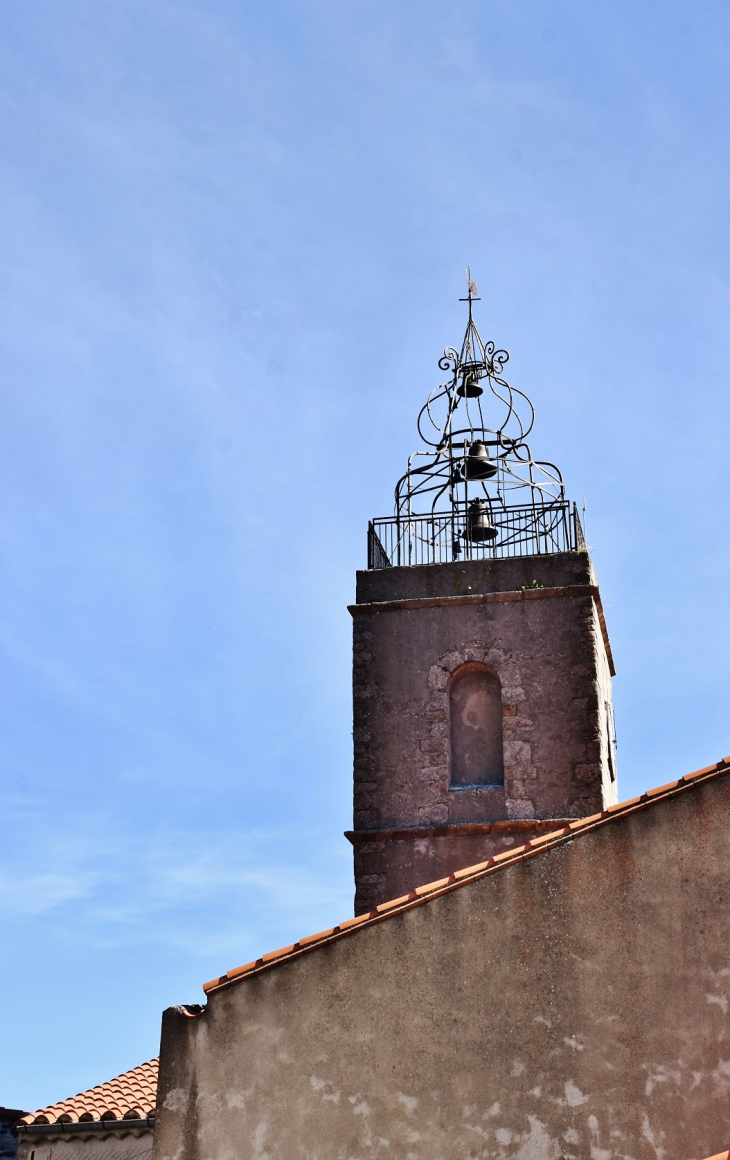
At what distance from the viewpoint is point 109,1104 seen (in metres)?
12.9

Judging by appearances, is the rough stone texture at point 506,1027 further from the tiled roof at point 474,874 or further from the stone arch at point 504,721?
the stone arch at point 504,721

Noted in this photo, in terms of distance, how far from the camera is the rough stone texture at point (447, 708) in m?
14.3

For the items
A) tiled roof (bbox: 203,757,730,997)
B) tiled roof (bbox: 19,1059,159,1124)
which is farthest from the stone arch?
tiled roof (bbox: 203,757,730,997)

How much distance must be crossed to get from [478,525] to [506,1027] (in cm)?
855

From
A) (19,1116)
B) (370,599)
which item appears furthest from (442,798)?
(19,1116)

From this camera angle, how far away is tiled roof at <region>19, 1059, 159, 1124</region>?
41.2 feet

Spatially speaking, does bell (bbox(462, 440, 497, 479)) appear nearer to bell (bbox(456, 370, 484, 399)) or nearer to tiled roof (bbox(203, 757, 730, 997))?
bell (bbox(456, 370, 484, 399))

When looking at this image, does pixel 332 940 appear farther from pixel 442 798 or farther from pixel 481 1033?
pixel 442 798

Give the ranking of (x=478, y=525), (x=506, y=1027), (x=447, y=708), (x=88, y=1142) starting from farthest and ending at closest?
(x=478, y=525) < (x=447, y=708) < (x=88, y=1142) < (x=506, y=1027)

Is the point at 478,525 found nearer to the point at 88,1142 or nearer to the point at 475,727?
the point at 475,727

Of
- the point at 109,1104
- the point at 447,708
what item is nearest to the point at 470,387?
the point at 447,708

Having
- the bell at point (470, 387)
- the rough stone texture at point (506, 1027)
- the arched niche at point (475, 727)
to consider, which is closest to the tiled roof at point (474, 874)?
the rough stone texture at point (506, 1027)

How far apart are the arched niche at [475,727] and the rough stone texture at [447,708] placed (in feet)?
0.56

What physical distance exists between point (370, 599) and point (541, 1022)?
8037 millimetres
